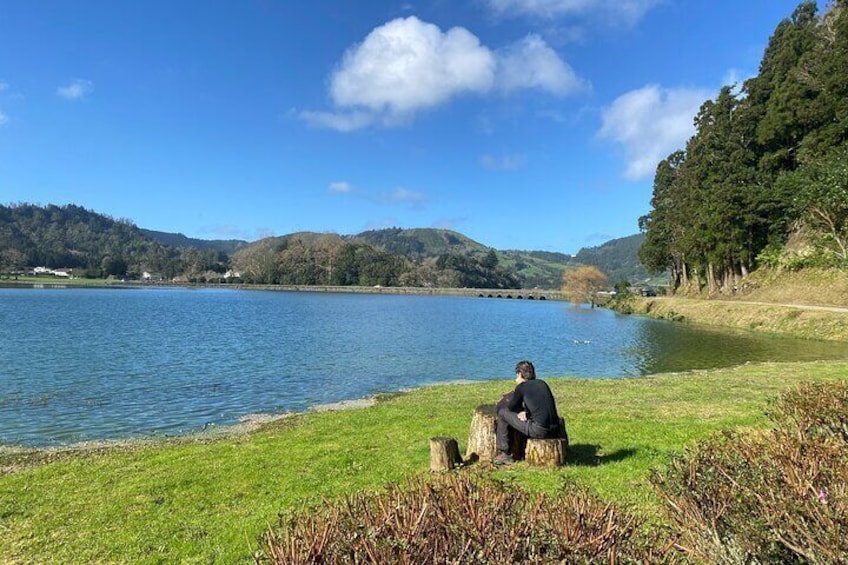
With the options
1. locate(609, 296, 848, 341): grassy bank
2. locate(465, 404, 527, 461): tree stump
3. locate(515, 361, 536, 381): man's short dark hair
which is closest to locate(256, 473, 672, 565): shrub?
locate(515, 361, 536, 381): man's short dark hair

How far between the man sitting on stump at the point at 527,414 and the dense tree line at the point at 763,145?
44505 millimetres

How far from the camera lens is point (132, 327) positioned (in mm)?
51750

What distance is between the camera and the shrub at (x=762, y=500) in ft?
10.9

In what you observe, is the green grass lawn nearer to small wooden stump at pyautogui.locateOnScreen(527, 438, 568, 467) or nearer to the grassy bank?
small wooden stump at pyautogui.locateOnScreen(527, 438, 568, 467)

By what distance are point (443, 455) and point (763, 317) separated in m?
49.3

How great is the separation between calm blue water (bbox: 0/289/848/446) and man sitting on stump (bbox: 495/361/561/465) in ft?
41.6

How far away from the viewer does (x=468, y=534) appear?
324 cm

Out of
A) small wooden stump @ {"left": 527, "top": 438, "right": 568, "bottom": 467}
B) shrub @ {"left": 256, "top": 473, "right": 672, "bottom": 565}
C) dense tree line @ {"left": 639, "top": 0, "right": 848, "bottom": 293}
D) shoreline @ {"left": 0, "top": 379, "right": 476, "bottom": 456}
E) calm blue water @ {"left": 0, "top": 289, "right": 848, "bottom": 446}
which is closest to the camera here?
shrub @ {"left": 256, "top": 473, "right": 672, "bottom": 565}

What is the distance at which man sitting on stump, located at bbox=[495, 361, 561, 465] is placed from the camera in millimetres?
9719

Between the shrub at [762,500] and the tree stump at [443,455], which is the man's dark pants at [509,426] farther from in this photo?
the shrub at [762,500]

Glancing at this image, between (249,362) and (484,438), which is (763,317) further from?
(484,438)

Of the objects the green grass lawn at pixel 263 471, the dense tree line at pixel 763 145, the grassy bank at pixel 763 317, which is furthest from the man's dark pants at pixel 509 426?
the dense tree line at pixel 763 145

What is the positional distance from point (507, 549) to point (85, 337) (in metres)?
48.0

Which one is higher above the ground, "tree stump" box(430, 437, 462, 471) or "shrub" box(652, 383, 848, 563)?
"shrub" box(652, 383, 848, 563)
